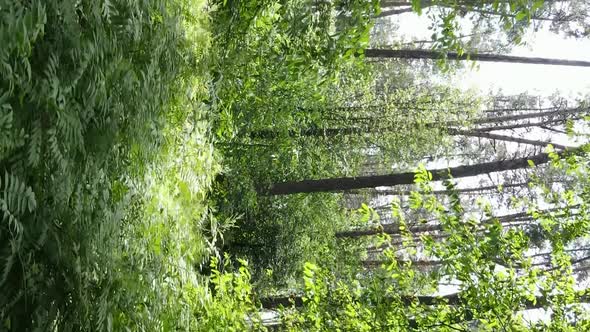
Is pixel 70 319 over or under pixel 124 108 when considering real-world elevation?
under

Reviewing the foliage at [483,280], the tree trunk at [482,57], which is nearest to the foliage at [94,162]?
the foliage at [483,280]

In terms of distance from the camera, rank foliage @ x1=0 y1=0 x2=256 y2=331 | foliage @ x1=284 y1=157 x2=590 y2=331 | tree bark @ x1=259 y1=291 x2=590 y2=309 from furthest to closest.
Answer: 1. tree bark @ x1=259 y1=291 x2=590 y2=309
2. foliage @ x1=284 y1=157 x2=590 y2=331
3. foliage @ x1=0 y1=0 x2=256 y2=331

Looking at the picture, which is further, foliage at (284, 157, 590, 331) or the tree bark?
the tree bark

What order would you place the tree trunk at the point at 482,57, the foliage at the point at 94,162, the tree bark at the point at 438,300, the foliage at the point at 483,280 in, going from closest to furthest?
the foliage at the point at 94,162 < the foliage at the point at 483,280 < the tree bark at the point at 438,300 < the tree trunk at the point at 482,57

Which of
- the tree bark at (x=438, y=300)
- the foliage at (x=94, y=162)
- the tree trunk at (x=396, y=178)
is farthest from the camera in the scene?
the tree trunk at (x=396, y=178)

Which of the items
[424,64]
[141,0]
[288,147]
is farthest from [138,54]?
[424,64]

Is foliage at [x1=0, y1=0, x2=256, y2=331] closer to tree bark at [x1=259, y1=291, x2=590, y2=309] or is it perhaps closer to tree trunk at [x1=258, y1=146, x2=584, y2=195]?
tree bark at [x1=259, y1=291, x2=590, y2=309]

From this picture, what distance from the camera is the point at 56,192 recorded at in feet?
10.9

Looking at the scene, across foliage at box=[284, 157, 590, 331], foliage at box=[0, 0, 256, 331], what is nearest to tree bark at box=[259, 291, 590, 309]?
foliage at box=[284, 157, 590, 331]

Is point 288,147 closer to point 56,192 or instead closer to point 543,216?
point 543,216

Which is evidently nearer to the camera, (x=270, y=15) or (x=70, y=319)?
(x=70, y=319)

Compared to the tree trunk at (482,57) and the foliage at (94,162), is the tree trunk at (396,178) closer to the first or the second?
the tree trunk at (482,57)

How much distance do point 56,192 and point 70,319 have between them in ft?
2.83

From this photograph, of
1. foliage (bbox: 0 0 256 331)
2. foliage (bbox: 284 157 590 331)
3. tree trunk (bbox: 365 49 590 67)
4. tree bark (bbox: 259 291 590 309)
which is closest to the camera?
foliage (bbox: 0 0 256 331)
